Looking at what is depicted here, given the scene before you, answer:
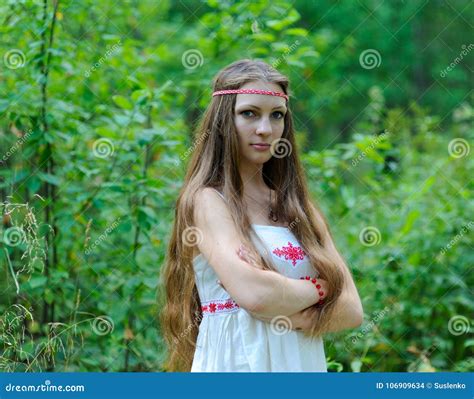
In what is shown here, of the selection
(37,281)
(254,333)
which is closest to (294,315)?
(254,333)

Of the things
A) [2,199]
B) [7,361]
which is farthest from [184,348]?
[2,199]

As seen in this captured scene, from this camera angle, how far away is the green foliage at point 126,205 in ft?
10.8

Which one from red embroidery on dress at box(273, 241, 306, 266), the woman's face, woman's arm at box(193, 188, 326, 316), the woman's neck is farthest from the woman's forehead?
red embroidery on dress at box(273, 241, 306, 266)

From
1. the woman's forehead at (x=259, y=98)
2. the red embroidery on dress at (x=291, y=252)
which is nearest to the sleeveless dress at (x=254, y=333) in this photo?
the red embroidery on dress at (x=291, y=252)

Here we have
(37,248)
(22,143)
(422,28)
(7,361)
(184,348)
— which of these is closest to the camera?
(184,348)

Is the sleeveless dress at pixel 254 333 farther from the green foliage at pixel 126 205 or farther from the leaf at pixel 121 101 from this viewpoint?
the leaf at pixel 121 101

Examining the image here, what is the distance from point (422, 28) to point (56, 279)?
704 cm

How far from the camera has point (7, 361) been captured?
2873 mm

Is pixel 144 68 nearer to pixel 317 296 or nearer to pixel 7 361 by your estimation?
pixel 7 361

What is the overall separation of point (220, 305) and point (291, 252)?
0.87 feet

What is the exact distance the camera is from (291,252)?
7.49 feet

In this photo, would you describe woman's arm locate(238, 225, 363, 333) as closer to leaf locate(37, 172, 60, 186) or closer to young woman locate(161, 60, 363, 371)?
young woman locate(161, 60, 363, 371)

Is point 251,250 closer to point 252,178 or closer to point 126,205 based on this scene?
point 252,178

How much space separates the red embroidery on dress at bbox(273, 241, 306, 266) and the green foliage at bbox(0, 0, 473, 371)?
1.02 m
